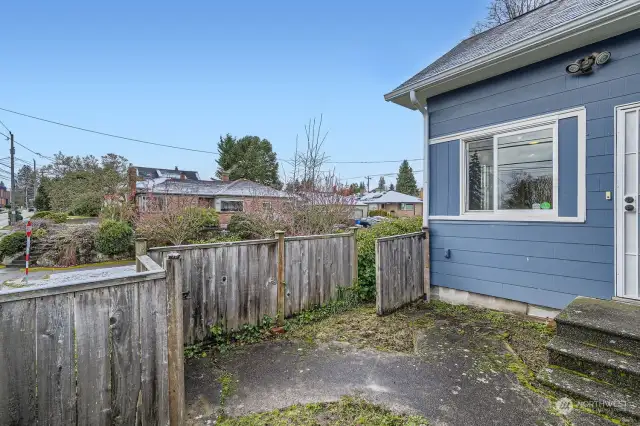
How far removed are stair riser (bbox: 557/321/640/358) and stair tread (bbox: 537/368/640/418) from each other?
0.36 m

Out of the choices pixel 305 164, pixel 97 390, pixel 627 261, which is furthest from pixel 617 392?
pixel 305 164

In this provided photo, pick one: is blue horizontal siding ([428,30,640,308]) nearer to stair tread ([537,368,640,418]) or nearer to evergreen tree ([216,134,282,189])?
stair tread ([537,368,640,418])

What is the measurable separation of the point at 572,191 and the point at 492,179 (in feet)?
3.11

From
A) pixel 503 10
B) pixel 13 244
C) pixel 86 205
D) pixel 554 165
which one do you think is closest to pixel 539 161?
pixel 554 165

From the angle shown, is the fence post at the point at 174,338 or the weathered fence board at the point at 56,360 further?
the fence post at the point at 174,338

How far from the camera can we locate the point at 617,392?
7.44 feet

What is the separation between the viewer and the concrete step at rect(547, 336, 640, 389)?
2299mm

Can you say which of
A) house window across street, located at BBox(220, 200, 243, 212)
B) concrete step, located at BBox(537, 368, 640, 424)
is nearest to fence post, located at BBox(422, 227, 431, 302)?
concrete step, located at BBox(537, 368, 640, 424)

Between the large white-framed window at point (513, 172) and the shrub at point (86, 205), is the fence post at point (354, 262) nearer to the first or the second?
the large white-framed window at point (513, 172)

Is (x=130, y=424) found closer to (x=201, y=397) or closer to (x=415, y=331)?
(x=201, y=397)

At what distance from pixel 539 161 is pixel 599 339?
7.38 feet

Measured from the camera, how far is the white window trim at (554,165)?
3.55 m

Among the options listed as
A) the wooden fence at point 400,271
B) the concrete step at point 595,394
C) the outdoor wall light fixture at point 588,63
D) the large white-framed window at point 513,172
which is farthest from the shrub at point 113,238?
the outdoor wall light fixture at point 588,63

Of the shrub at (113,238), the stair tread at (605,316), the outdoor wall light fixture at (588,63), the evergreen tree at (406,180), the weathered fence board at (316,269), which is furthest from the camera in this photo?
the evergreen tree at (406,180)
